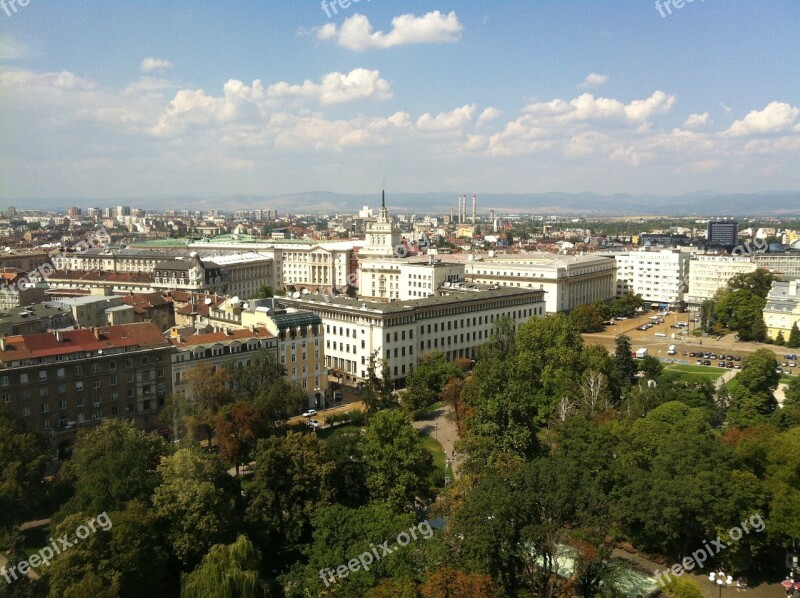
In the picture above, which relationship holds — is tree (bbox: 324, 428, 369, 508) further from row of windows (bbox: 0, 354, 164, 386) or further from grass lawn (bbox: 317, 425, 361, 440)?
row of windows (bbox: 0, 354, 164, 386)

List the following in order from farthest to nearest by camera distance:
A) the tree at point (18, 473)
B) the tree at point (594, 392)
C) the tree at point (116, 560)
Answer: the tree at point (594, 392)
the tree at point (18, 473)
the tree at point (116, 560)

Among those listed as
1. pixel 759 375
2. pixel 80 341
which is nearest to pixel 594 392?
pixel 759 375

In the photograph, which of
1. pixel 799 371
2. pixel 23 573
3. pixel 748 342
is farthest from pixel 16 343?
pixel 748 342

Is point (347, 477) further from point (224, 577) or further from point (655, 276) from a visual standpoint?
point (655, 276)

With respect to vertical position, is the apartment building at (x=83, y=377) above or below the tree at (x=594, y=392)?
above

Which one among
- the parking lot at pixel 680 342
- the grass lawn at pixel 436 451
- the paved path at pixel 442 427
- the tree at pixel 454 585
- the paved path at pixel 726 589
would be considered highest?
the tree at pixel 454 585

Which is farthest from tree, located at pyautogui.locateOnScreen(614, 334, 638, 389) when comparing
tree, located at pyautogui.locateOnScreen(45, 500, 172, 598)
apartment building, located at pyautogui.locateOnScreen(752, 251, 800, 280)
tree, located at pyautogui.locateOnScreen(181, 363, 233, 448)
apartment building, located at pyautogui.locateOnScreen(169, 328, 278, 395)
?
apartment building, located at pyautogui.locateOnScreen(752, 251, 800, 280)

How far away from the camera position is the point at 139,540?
18828mm

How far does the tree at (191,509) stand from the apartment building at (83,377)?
11.7m

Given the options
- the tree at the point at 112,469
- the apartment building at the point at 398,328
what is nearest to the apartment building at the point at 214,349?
the apartment building at the point at 398,328

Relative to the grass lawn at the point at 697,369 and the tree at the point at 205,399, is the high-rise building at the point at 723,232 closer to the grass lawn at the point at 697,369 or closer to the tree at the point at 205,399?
the grass lawn at the point at 697,369

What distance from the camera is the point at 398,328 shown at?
4416 cm

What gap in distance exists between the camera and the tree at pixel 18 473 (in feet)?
73.2

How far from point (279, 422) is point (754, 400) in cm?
2199
